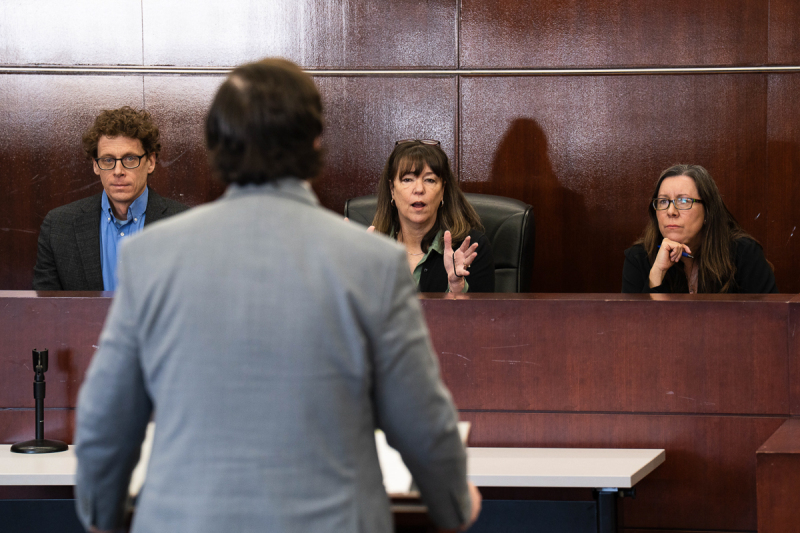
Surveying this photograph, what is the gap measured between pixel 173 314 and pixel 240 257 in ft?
0.31

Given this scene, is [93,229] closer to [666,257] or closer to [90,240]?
[90,240]

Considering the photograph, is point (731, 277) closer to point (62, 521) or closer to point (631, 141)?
point (631, 141)

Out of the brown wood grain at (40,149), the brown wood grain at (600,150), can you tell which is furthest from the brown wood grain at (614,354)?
the brown wood grain at (40,149)

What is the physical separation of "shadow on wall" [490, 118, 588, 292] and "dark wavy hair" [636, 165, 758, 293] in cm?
84

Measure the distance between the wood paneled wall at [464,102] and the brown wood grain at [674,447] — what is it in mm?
1953

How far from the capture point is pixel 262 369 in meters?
0.92

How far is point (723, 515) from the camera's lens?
6.62ft

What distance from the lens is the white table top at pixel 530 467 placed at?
174cm

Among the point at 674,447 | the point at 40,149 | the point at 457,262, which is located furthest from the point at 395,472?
the point at 40,149

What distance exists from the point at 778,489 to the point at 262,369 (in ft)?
3.96

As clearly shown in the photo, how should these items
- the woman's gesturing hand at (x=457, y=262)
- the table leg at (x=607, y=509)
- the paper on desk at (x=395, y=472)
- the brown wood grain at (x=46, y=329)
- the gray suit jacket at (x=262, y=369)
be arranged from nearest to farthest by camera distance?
the gray suit jacket at (x=262, y=369) < the paper on desk at (x=395, y=472) < the table leg at (x=607, y=509) < the brown wood grain at (x=46, y=329) < the woman's gesturing hand at (x=457, y=262)

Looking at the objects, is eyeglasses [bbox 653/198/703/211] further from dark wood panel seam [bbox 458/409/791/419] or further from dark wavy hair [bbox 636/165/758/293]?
dark wood panel seam [bbox 458/409/791/419]

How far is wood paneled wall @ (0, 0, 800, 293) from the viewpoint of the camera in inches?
149

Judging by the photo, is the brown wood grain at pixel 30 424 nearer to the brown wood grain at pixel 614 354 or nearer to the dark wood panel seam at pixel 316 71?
the brown wood grain at pixel 614 354
